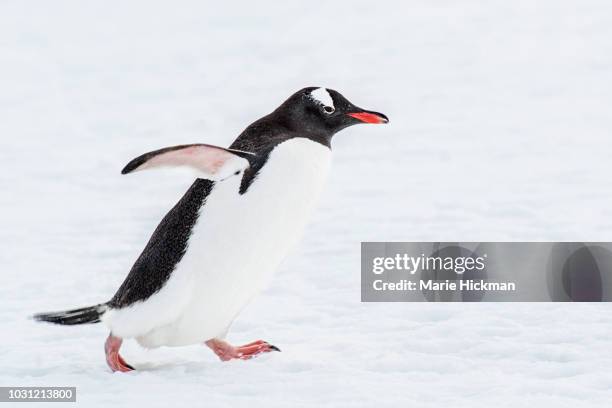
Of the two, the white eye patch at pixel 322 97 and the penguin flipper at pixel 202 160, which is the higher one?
the white eye patch at pixel 322 97

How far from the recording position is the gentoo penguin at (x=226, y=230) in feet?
10.2

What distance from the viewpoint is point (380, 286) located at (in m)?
4.32

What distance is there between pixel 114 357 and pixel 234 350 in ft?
1.17

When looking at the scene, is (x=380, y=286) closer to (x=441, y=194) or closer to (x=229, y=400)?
(x=229, y=400)

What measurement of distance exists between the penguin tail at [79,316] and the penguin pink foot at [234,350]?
34 centimetres
